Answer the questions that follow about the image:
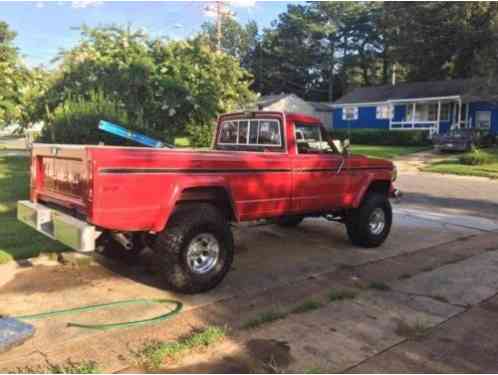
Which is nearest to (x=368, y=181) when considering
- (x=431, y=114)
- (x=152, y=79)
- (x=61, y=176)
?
(x=61, y=176)

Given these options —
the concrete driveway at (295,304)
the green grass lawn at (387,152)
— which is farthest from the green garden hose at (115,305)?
the green grass lawn at (387,152)

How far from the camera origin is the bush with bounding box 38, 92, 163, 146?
439 inches

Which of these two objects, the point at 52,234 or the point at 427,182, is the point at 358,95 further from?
the point at 52,234

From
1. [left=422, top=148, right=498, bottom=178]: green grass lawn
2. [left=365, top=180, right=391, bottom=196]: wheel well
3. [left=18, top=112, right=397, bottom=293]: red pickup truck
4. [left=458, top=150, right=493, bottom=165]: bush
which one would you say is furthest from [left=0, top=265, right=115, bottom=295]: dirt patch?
[left=458, top=150, right=493, bottom=165]: bush

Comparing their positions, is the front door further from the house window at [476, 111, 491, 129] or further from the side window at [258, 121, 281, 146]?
the house window at [476, 111, 491, 129]

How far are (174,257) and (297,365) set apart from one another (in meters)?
1.70

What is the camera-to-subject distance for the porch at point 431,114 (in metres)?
33.0

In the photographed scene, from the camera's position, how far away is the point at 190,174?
15.3ft

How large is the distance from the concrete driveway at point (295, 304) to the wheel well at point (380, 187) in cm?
84

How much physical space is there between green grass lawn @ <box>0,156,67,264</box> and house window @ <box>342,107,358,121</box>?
32.8 meters

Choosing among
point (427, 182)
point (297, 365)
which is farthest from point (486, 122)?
point (297, 365)

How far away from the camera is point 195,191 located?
15.9 ft

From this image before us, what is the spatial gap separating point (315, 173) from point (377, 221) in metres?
1.72

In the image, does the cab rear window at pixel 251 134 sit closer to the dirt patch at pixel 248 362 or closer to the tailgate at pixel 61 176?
the tailgate at pixel 61 176
